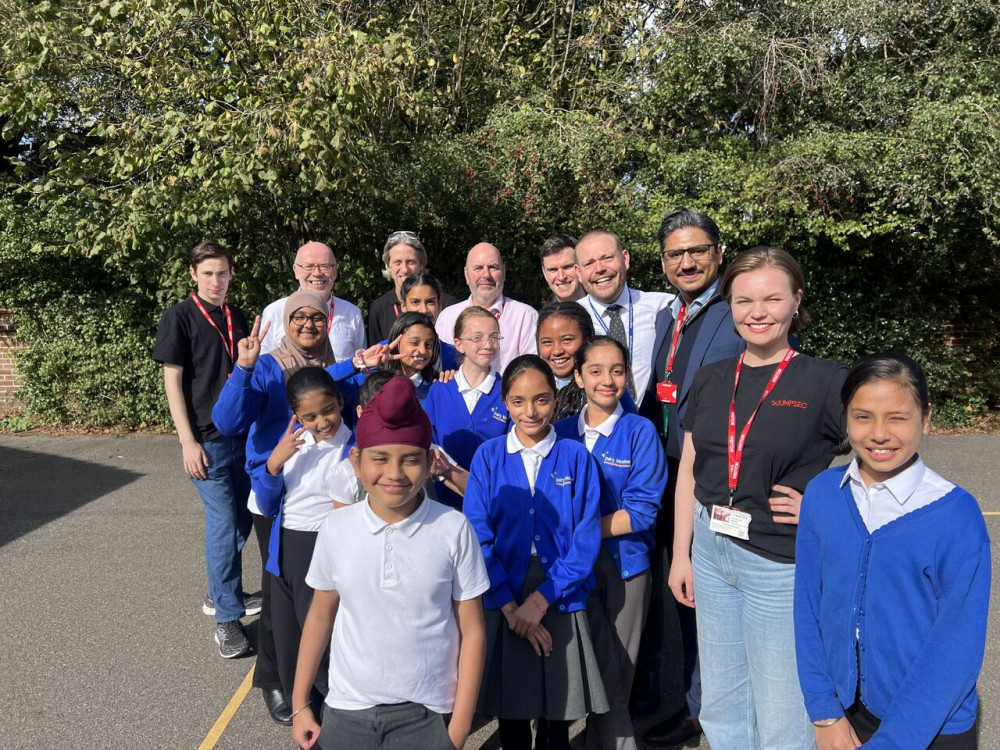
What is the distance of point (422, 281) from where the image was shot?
4.16m

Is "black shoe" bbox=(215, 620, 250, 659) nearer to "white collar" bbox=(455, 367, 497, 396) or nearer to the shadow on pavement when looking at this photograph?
"white collar" bbox=(455, 367, 497, 396)

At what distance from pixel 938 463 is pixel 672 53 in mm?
5544

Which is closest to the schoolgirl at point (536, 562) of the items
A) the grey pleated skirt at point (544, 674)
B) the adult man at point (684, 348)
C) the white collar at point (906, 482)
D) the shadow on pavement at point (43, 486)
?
the grey pleated skirt at point (544, 674)

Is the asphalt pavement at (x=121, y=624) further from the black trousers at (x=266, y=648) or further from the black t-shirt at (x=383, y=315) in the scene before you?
the black t-shirt at (x=383, y=315)

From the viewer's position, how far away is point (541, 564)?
2.70m

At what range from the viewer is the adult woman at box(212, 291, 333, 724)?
3.38 metres

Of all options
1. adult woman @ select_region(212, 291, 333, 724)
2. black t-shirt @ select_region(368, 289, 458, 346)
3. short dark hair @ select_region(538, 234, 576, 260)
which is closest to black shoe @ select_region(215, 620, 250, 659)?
adult woman @ select_region(212, 291, 333, 724)

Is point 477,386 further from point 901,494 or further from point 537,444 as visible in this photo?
point 901,494

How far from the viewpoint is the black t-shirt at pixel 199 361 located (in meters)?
4.09

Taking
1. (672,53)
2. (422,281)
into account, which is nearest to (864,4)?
(672,53)

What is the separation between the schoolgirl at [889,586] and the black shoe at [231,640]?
3.12m

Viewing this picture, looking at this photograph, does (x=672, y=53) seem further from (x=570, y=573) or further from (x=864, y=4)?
(x=570, y=573)

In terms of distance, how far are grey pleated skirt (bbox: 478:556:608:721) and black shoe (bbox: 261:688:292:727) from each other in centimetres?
127

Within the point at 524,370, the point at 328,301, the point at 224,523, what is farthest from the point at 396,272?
→ the point at 524,370
